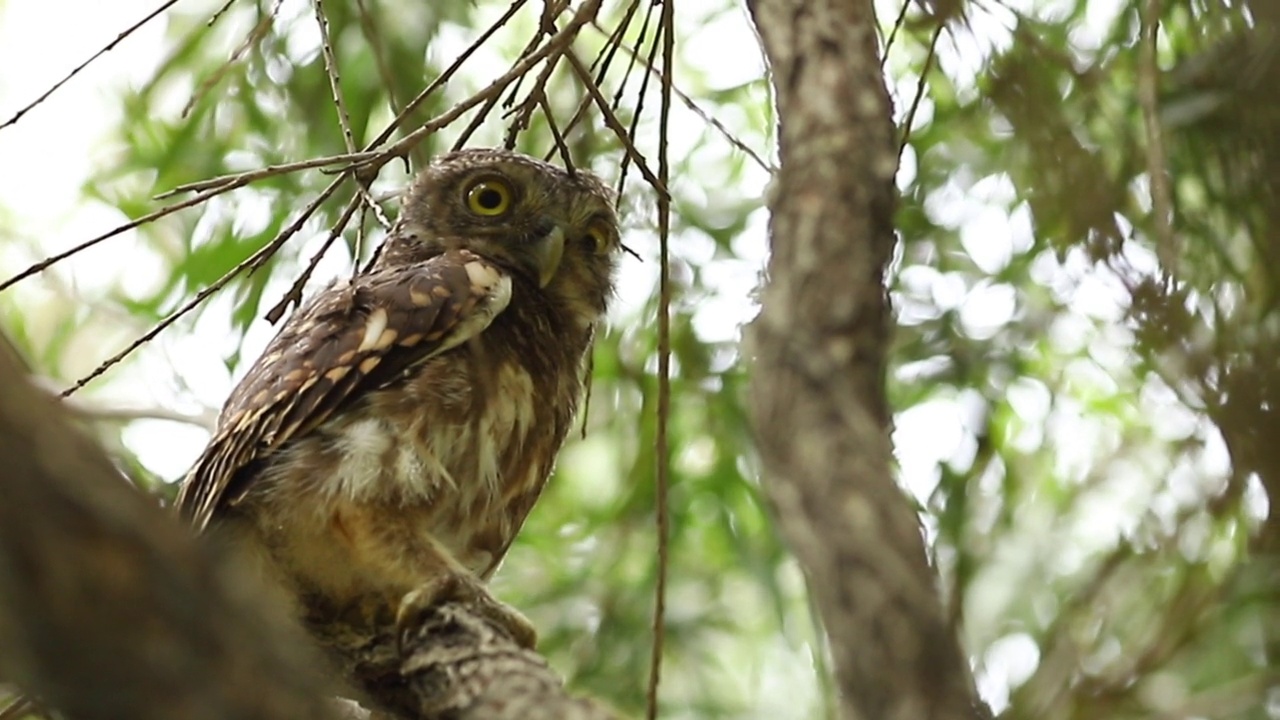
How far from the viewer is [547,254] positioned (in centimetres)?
306

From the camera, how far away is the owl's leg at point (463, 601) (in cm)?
213

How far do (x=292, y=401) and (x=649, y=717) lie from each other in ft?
3.56

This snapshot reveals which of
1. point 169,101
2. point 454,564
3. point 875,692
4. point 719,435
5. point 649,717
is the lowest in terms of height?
point 875,692

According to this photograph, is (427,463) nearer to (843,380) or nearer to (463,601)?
(463,601)

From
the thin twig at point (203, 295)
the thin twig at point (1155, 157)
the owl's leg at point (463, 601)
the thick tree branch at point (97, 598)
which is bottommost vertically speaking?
the thick tree branch at point (97, 598)

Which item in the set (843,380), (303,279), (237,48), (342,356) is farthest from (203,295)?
(843,380)

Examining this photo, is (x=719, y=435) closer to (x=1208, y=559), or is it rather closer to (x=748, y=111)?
(x=748, y=111)

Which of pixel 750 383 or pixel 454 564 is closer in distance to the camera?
pixel 750 383

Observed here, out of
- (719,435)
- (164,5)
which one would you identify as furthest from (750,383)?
(719,435)

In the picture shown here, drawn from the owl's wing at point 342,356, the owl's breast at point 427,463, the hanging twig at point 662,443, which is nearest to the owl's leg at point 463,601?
the owl's breast at point 427,463

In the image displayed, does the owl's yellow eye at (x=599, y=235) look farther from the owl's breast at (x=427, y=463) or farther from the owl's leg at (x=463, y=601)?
the owl's leg at (x=463, y=601)

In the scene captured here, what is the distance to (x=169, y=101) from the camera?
15.1 feet

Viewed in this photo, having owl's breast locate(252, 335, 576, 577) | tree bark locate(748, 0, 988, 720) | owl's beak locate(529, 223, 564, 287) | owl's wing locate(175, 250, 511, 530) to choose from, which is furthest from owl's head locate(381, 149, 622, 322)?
tree bark locate(748, 0, 988, 720)

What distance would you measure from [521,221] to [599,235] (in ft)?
0.67
